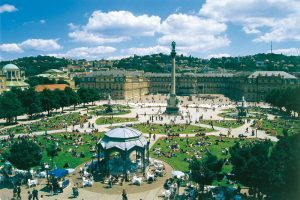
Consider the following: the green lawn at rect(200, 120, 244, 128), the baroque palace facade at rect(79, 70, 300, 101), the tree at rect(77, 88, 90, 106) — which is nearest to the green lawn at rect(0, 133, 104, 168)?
the green lawn at rect(200, 120, 244, 128)

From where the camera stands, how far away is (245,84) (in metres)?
136

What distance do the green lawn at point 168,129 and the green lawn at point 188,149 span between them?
24.0 feet

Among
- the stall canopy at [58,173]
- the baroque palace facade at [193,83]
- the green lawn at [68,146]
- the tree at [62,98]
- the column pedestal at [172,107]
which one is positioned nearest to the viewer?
the stall canopy at [58,173]

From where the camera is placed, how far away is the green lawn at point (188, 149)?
1578 inches

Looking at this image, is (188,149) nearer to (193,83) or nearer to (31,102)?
(31,102)

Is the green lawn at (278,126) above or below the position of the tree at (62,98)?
below

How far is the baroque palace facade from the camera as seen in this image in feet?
436

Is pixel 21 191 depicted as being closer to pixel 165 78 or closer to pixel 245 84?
pixel 245 84

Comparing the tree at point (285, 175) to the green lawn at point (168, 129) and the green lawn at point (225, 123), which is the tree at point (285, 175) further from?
the green lawn at point (225, 123)

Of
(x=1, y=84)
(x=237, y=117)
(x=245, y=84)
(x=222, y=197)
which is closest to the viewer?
(x=222, y=197)

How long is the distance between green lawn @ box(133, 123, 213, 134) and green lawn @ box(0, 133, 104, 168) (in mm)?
10317

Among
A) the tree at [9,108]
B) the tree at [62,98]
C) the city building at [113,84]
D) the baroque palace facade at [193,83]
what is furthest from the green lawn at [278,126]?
the city building at [113,84]

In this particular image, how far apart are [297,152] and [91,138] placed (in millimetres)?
36859

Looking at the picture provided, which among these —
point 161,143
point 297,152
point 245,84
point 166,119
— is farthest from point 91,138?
point 245,84
